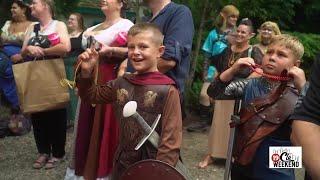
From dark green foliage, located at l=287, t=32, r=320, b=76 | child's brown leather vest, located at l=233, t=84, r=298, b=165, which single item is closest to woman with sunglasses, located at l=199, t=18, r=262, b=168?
child's brown leather vest, located at l=233, t=84, r=298, b=165

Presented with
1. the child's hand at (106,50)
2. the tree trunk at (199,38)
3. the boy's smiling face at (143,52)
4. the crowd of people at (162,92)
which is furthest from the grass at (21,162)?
the boy's smiling face at (143,52)

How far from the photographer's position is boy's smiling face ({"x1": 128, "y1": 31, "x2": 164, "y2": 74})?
2777mm

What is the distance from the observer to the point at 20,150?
5.67 metres

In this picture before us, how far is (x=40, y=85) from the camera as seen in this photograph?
14.2 ft

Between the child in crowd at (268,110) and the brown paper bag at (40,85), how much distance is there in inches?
78.3

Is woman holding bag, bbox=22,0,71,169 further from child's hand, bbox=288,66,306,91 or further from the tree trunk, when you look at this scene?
the tree trunk

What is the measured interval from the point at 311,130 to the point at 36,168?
12.5 feet

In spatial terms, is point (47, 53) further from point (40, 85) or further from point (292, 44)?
point (292, 44)

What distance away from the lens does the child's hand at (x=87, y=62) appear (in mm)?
2719

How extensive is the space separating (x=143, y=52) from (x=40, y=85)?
6.03 ft

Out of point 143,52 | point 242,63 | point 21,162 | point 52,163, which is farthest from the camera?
point 21,162

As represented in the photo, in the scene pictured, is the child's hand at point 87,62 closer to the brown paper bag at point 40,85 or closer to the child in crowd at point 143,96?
the child in crowd at point 143,96

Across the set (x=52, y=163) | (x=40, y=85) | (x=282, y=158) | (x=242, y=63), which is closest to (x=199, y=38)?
(x=52, y=163)

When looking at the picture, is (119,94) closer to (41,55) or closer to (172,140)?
(172,140)
